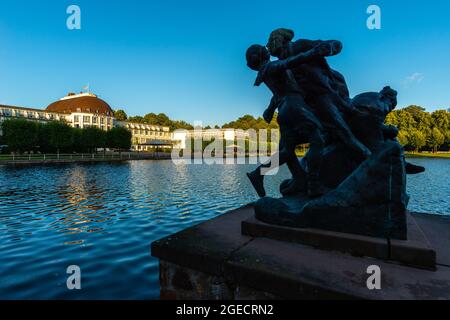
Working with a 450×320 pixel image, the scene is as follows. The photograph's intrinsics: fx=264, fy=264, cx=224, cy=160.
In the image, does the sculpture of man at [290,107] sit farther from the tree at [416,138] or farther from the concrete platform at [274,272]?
the tree at [416,138]

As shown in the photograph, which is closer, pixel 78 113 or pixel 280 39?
pixel 280 39

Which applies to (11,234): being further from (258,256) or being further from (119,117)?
(119,117)

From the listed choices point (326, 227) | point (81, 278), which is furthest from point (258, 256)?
point (81, 278)

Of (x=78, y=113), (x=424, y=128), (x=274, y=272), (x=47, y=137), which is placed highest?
(x=78, y=113)

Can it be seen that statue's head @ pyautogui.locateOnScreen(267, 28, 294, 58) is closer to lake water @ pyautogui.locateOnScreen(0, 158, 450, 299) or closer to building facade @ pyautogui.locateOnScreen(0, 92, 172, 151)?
lake water @ pyautogui.locateOnScreen(0, 158, 450, 299)

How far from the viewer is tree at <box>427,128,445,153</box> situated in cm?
6400

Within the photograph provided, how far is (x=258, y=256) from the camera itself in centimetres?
301

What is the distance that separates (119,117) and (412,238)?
393 feet

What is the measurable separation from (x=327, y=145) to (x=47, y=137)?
180ft

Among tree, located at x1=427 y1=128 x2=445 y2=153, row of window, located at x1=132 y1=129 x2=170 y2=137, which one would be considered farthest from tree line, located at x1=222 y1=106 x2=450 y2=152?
row of window, located at x1=132 y1=129 x2=170 y2=137

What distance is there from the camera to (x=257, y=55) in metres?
4.03

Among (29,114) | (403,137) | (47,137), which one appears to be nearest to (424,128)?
(403,137)

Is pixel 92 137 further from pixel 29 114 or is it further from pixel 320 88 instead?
pixel 320 88

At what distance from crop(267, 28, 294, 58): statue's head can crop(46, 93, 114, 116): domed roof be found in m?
91.9
